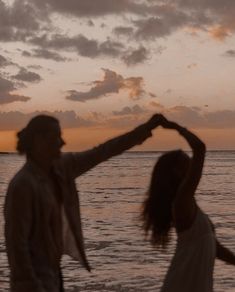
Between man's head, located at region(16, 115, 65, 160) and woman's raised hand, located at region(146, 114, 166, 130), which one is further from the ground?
woman's raised hand, located at region(146, 114, 166, 130)

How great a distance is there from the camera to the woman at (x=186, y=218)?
3.47m

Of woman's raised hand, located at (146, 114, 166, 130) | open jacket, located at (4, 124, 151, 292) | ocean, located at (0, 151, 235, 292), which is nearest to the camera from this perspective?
open jacket, located at (4, 124, 151, 292)

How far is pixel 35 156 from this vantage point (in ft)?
11.9

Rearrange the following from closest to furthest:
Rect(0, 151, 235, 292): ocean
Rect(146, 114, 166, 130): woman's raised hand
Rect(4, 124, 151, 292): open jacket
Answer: Rect(4, 124, 151, 292): open jacket, Rect(146, 114, 166, 130): woman's raised hand, Rect(0, 151, 235, 292): ocean

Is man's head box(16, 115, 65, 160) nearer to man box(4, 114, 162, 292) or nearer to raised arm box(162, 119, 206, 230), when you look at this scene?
man box(4, 114, 162, 292)

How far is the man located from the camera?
134 inches

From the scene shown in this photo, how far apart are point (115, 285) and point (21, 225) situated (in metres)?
9.77

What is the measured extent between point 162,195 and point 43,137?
2.40 feet

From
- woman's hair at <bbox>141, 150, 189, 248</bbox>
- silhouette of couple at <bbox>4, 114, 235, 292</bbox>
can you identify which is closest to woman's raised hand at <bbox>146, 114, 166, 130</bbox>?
silhouette of couple at <bbox>4, 114, 235, 292</bbox>

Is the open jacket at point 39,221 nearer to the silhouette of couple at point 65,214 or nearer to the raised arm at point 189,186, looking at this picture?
the silhouette of couple at point 65,214

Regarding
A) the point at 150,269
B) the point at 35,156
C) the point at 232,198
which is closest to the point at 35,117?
the point at 35,156

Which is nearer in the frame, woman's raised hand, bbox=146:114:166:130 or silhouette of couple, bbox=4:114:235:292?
silhouette of couple, bbox=4:114:235:292

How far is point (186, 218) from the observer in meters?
3.49

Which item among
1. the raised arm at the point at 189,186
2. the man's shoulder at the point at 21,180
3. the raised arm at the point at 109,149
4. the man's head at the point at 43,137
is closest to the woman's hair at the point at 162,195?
the raised arm at the point at 189,186
